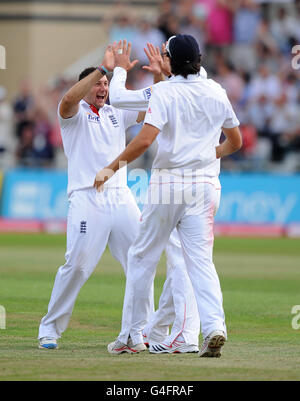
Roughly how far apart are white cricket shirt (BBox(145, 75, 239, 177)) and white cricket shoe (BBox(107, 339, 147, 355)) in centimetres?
152

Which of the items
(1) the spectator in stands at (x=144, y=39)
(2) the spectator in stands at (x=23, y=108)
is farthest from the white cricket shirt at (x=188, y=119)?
(2) the spectator in stands at (x=23, y=108)

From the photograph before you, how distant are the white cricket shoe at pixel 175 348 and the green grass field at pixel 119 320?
11 centimetres

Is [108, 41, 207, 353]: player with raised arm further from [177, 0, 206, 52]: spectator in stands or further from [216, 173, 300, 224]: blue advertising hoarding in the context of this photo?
[177, 0, 206, 52]: spectator in stands

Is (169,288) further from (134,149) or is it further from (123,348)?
(134,149)

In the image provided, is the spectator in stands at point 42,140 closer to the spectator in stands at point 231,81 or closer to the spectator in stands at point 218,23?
the spectator in stands at point 231,81

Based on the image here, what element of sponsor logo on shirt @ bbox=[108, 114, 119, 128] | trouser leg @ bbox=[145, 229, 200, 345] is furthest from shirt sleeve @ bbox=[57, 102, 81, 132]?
trouser leg @ bbox=[145, 229, 200, 345]

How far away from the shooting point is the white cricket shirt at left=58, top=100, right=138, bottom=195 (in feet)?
29.8

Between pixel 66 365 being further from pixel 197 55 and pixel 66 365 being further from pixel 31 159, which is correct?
pixel 31 159

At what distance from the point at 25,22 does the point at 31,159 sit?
668 centimetres

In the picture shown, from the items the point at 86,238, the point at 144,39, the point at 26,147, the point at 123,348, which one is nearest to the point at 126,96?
the point at 86,238

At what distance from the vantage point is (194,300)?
8.88 meters

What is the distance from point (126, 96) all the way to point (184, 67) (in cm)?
65
